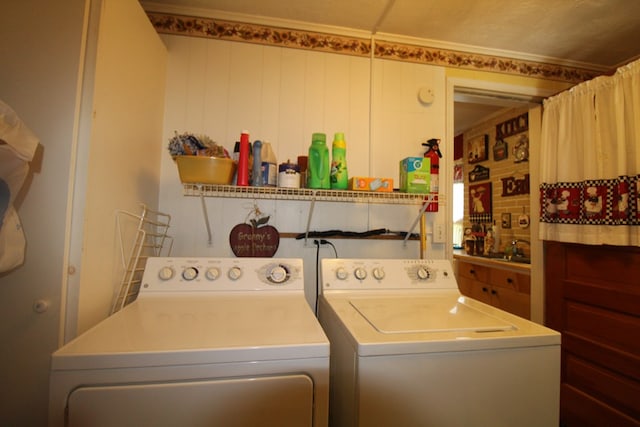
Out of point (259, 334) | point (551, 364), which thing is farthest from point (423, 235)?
Result: point (259, 334)

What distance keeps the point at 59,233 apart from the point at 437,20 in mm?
2095

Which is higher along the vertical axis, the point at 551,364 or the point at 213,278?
the point at 213,278

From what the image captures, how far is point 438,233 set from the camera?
173 cm

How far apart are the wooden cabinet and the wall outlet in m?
1.02

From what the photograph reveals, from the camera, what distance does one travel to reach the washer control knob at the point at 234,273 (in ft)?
3.91

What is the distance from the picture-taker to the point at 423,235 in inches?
63.5

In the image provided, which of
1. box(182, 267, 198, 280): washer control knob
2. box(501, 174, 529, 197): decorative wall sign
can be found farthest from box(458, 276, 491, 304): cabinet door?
box(182, 267, 198, 280): washer control knob

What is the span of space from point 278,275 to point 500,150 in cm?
291

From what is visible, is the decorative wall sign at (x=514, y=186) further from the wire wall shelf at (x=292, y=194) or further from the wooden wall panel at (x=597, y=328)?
the wire wall shelf at (x=292, y=194)

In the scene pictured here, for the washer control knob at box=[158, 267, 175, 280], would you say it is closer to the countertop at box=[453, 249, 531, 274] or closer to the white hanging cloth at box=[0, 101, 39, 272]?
the white hanging cloth at box=[0, 101, 39, 272]

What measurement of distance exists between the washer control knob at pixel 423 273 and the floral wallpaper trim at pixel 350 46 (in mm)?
1356

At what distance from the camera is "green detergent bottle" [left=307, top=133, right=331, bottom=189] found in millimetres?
1316

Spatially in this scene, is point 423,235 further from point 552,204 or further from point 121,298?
point 121,298

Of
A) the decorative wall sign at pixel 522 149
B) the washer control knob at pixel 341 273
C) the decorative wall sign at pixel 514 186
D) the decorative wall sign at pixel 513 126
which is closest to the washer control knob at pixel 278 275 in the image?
the washer control knob at pixel 341 273
